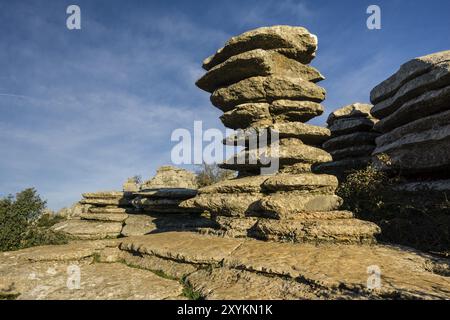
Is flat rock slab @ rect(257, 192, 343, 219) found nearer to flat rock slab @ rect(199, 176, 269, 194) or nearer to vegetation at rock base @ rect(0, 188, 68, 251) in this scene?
flat rock slab @ rect(199, 176, 269, 194)

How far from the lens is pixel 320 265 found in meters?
5.41

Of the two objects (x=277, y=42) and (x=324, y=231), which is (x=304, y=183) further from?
(x=277, y=42)

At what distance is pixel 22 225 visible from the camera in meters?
11.4

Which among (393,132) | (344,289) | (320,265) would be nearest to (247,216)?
(320,265)

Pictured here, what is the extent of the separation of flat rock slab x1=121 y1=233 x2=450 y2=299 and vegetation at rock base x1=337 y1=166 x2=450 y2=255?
6.01 ft

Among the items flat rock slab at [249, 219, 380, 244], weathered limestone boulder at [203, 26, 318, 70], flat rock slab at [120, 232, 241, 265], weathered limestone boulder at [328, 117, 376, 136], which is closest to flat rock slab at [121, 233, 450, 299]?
flat rock slab at [120, 232, 241, 265]

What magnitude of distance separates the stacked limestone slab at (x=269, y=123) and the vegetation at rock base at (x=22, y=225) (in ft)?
20.4

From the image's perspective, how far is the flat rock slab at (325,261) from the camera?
446 cm

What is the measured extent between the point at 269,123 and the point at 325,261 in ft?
18.9

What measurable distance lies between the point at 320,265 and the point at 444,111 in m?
9.37

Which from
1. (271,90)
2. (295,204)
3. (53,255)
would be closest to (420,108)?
(271,90)

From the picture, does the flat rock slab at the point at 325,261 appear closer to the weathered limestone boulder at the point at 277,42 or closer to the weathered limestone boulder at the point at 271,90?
the weathered limestone boulder at the point at 271,90
